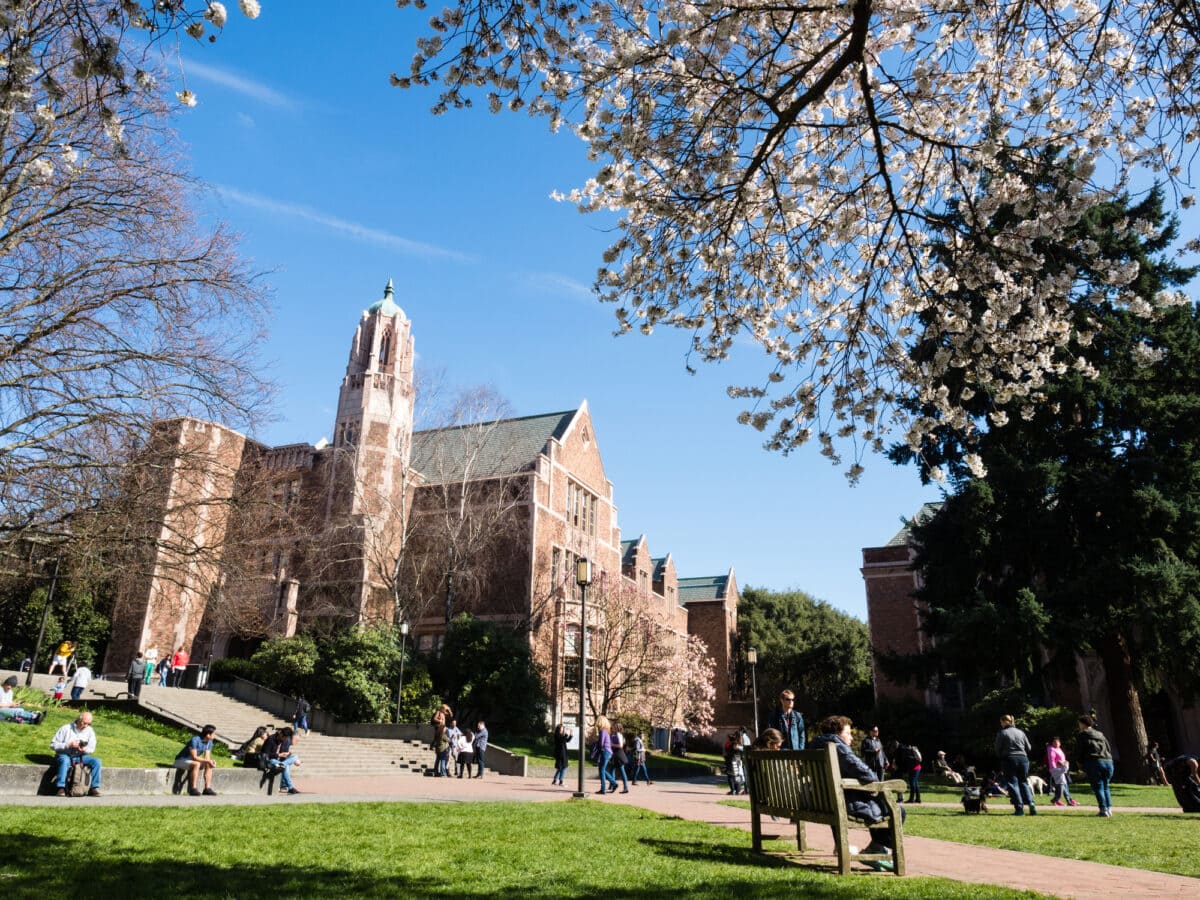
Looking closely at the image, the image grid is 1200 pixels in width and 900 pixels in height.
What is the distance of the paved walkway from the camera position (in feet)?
19.4

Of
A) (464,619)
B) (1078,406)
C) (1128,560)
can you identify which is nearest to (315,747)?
(464,619)

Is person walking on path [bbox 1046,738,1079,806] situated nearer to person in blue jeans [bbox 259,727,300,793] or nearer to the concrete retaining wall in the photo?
person in blue jeans [bbox 259,727,300,793]

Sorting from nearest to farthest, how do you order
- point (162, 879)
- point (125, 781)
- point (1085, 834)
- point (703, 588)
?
point (162, 879) < point (1085, 834) < point (125, 781) < point (703, 588)

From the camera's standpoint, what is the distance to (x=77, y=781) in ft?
37.5

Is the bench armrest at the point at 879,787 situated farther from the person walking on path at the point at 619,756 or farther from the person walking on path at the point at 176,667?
the person walking on path at the point at 176,667

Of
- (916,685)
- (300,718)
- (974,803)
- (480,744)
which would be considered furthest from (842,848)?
(916,685)

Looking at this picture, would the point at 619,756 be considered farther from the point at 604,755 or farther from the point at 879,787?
the point at 879,787

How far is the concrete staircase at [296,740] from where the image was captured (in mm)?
21625

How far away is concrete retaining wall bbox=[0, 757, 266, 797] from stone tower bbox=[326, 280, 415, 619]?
19758 mm

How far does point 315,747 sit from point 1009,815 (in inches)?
691

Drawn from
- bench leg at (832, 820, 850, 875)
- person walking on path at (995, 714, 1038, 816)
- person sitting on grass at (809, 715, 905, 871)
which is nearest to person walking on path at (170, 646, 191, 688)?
person walking on path at (995, 714, 1038, 816)

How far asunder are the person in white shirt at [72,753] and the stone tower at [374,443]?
71.5 feet

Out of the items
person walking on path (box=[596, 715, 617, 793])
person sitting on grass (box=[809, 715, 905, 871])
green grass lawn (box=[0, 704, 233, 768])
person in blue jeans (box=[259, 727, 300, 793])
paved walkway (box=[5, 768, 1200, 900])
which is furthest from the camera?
person walking on path (box=[596, 715, 617, 793])

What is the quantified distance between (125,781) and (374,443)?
91.2 feet
